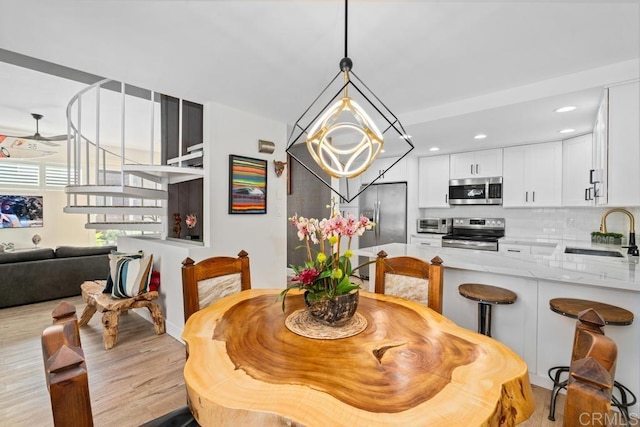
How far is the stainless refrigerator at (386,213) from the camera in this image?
16.8ft

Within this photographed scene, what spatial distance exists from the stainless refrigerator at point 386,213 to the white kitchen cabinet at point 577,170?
2175mm

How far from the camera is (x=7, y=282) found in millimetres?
3740

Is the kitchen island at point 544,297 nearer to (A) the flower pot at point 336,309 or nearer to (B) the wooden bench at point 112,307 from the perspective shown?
(A) the flower pot at point 336,309

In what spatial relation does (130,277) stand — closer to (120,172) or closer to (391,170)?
(120,172)

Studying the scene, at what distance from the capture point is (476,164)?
4.61 meters

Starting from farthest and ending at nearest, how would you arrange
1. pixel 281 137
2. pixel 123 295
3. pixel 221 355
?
pixel 281 137 < pixel 123 295 < pixel 221 355

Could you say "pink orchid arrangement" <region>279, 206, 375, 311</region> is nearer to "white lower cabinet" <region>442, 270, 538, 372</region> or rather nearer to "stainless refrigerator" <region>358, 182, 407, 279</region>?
"white lower cabinet" <region>442, 270, 538, 372</region>

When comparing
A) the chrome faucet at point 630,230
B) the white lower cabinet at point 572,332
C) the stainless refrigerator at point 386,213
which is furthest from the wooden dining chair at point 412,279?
the stainless refrigerator at point 386,213

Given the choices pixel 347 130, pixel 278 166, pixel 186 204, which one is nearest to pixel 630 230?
pixel 347 130

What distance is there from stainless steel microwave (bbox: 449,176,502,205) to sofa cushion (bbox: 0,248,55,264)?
6.05 meters

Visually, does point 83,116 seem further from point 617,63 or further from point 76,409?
point 617,63

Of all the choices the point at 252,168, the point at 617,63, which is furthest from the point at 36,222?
the point at 617,63

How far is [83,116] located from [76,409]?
539 cm

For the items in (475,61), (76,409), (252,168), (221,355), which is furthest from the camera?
(252,168)
